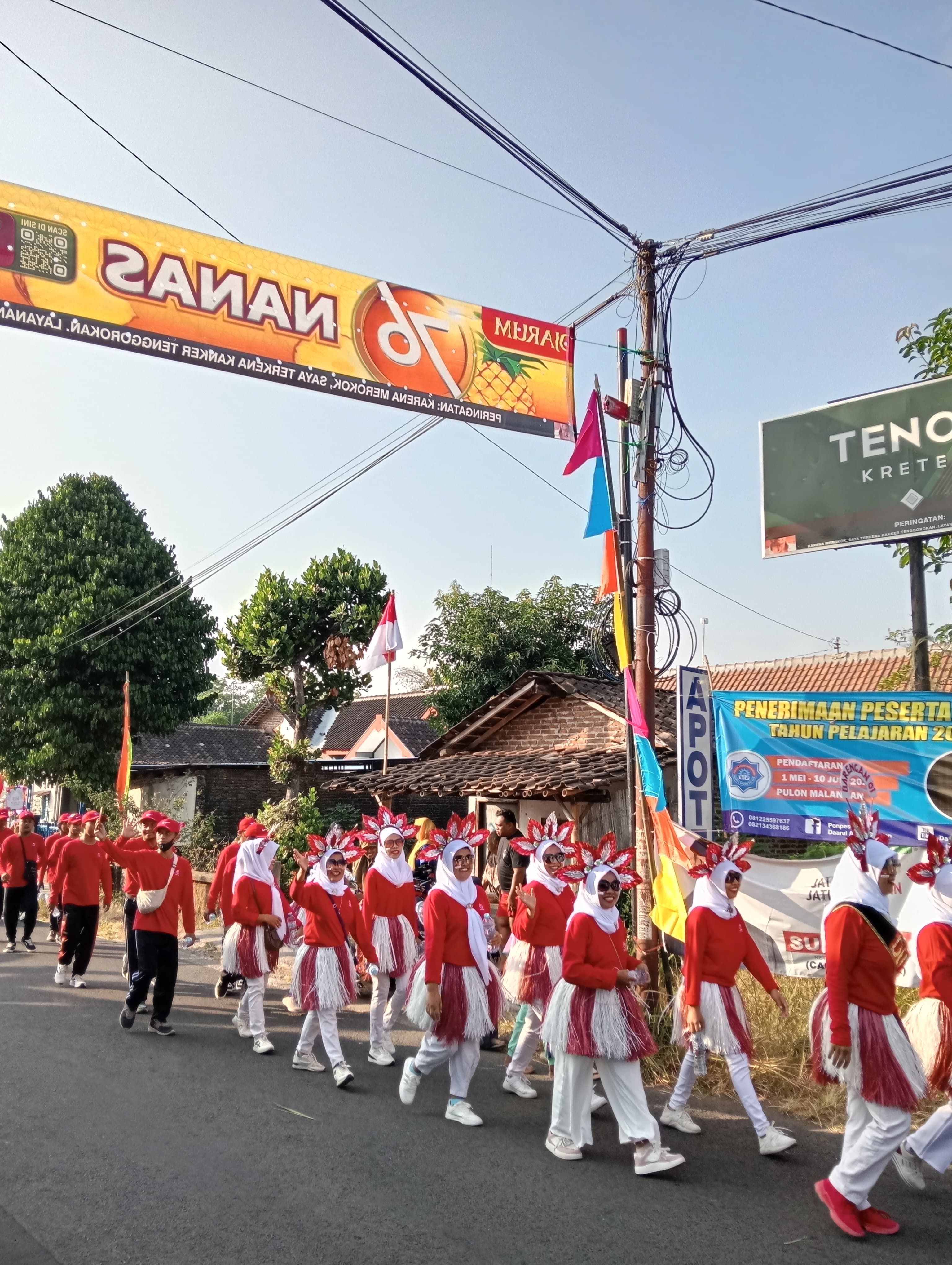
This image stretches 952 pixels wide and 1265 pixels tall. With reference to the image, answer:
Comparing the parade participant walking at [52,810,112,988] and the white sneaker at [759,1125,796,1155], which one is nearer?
the white sneaker at [759,1125,796,1155]

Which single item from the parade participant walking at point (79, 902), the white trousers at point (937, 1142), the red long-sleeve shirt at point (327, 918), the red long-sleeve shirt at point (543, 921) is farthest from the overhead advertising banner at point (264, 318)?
the white trousers at point (937, 1142)

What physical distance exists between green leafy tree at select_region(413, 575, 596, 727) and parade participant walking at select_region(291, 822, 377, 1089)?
15088mm

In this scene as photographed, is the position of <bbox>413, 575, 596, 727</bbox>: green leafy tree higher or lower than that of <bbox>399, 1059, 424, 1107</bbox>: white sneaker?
higher

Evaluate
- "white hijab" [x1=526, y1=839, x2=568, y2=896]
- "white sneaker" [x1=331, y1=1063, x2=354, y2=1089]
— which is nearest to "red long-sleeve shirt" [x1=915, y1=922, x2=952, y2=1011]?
"white hijab" [x1=526, y1=839, x2=568, y2=896]

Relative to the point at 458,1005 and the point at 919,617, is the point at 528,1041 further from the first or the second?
the point at 919,617

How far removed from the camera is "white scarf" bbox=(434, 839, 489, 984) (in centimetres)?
668

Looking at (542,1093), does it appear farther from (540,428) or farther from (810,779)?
(540,428)

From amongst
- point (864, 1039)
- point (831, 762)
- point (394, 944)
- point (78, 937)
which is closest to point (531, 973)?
point (394, 944)

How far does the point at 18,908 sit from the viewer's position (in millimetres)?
13406

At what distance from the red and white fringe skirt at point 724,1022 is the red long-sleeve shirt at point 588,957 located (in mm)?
617

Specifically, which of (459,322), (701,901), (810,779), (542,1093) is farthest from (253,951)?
(459,322)

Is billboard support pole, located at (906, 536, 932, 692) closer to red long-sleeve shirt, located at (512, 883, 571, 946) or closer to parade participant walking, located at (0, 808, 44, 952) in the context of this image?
red long-sleeve shirt, located at (512, 883, 571, 946)

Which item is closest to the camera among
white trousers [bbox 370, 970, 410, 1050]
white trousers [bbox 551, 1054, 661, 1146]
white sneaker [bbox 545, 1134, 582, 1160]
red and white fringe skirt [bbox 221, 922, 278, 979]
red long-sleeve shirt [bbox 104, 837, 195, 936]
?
white trousers [bbox 551, 1054, 661, 1146]

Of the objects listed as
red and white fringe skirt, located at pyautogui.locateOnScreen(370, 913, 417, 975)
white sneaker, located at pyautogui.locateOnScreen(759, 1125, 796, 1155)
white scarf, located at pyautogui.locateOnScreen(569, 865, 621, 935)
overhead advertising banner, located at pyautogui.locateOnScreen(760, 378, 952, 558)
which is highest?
overhead advertising banner, located at pyautogui.locateOnScreen(760, 378, 952, 558)
